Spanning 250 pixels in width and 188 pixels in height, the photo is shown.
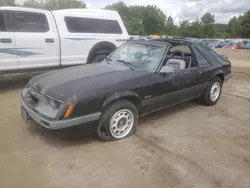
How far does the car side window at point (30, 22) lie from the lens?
5954 millimetres

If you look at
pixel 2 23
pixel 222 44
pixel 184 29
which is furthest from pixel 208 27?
pixel 2 23

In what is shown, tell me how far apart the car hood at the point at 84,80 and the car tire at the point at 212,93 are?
205 centimetres

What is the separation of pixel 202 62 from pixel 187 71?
2.26 feet

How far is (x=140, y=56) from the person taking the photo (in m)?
4.43

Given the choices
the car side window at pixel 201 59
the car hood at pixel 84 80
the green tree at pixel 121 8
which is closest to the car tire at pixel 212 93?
the car side window at pixel 201 59

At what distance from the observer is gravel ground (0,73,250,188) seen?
9.19 feet

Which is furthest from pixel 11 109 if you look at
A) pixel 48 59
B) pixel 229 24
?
pixel 229 24

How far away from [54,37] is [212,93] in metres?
4.32

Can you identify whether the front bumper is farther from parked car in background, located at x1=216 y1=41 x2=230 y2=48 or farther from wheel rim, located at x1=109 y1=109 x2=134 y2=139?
parked car in background, located at x1=216 y1=41 x2=230 y2=48

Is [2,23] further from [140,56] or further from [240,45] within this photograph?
[240,45]

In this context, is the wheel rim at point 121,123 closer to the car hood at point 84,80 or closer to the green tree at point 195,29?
the car hood at point 84,80

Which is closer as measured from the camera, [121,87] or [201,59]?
[121,87]

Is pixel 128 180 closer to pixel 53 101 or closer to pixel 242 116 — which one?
pixel 53 101

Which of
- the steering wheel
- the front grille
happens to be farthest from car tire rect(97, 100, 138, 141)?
the steering wheel
